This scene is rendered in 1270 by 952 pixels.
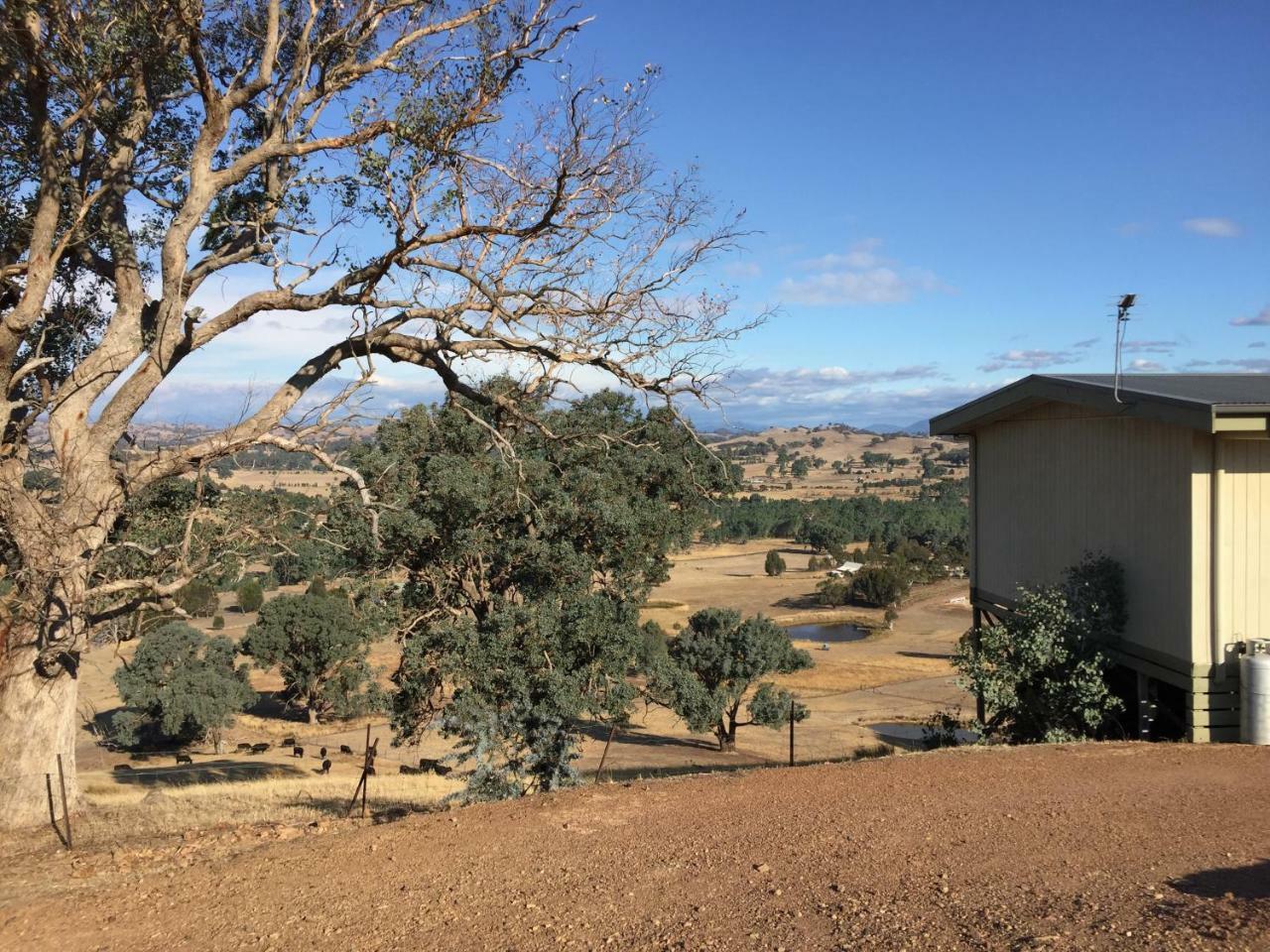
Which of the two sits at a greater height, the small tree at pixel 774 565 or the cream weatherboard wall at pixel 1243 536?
the cream weatherboard wall at pixel 1243 536

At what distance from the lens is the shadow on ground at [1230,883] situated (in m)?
5.16

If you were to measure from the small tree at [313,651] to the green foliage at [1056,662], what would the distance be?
2418 centimetres

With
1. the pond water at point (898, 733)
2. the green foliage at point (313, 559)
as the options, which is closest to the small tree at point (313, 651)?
the pond water at point (898, 733)

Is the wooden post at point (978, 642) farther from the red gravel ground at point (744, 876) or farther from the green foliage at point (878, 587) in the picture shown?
the green foliage at point (878, 587)

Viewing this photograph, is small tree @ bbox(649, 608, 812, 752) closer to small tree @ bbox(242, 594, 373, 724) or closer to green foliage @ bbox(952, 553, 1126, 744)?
small tree @ bbox(242, 594, 373, 724)

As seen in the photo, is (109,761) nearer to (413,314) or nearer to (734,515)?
(413,314)

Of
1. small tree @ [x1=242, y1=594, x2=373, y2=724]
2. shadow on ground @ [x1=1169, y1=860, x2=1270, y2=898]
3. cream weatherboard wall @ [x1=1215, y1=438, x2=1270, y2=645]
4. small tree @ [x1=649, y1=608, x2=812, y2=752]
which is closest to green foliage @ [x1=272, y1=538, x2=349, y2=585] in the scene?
shadow on ground @ [x1=1169, y1=860, x2=1270, y2=898]

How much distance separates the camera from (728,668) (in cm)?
2475

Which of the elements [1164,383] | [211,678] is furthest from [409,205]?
[211,678]

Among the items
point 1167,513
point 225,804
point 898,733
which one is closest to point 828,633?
point 898,733

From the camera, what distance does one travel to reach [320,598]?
33844mm

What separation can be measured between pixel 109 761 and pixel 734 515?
7234 cm

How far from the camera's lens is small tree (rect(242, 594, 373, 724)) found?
31.6 meters

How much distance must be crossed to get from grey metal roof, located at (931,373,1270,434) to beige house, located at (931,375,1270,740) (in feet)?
0.06
